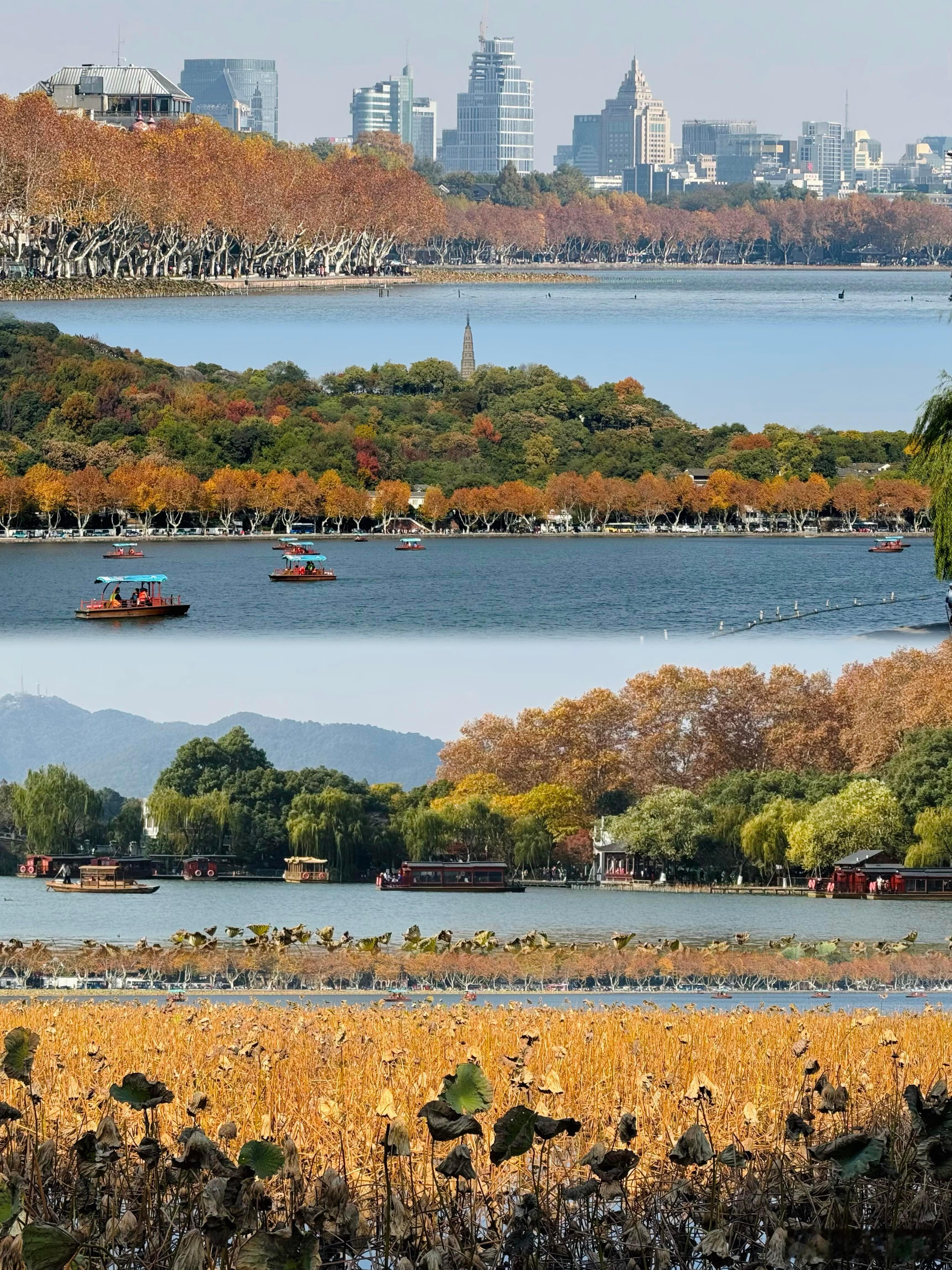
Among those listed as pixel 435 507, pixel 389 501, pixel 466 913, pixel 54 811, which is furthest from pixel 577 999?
pixel 54 811

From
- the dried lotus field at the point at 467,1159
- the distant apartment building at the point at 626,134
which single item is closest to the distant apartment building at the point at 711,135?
the distant apartment building at the point at 626,134

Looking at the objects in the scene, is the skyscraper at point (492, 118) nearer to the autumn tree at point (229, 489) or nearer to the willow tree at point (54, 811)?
the autumn tree at point (229, 489)

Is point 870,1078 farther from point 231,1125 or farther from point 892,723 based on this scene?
point 892,723

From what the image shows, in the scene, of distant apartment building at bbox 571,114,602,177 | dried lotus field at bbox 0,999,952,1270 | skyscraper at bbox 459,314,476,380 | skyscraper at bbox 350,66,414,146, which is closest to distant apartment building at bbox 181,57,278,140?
skyscraper at bbox 350,66,414,146

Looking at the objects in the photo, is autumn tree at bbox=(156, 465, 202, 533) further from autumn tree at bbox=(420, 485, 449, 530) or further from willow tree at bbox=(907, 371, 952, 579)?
willow tree at bbox=(907, 371, 952, 579)

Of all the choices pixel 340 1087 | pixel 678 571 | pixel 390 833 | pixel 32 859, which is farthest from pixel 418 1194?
pixel 32 859

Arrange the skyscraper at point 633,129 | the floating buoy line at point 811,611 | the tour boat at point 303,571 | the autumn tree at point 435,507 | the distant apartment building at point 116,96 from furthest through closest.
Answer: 1. the distant apartment building at point 116,96
2. the skyscraper at point 633,129
3. the autumn tree at point 435,507
4. the tour boat at point 303,571
5. the floating buoy line at point 811,611

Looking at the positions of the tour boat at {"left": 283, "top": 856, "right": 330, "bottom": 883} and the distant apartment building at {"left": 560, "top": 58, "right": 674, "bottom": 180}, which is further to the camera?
the tour boat at {"left": 283, "top": 856, "right": 330, "bottom": 883}
